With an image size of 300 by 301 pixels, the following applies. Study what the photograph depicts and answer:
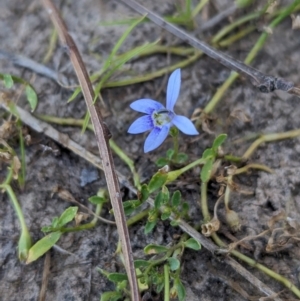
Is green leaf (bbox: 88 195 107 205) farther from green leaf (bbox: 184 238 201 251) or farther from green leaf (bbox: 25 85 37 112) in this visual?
green leaf (bbox: 25 85 37 112)

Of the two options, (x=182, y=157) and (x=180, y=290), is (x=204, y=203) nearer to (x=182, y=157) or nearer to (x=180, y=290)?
(x=182, y=157)

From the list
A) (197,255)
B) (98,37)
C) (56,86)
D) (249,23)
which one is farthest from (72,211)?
(249,23)

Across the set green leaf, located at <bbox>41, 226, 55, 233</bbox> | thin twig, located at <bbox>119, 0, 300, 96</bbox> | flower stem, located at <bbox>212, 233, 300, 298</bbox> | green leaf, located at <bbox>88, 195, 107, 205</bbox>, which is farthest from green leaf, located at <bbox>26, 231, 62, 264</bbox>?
thin twig, located at <bbox>119, 0, 300, 96</bbox>

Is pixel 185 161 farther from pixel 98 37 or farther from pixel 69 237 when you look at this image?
pixel 98 37

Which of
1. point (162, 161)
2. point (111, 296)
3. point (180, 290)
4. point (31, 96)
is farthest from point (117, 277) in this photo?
point (31, 96)

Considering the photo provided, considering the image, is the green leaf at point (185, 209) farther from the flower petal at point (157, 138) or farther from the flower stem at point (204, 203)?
the flower petal at point (157, 138)

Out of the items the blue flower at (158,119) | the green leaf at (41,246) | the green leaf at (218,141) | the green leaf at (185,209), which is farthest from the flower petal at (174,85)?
the green leaf at (41,246)
